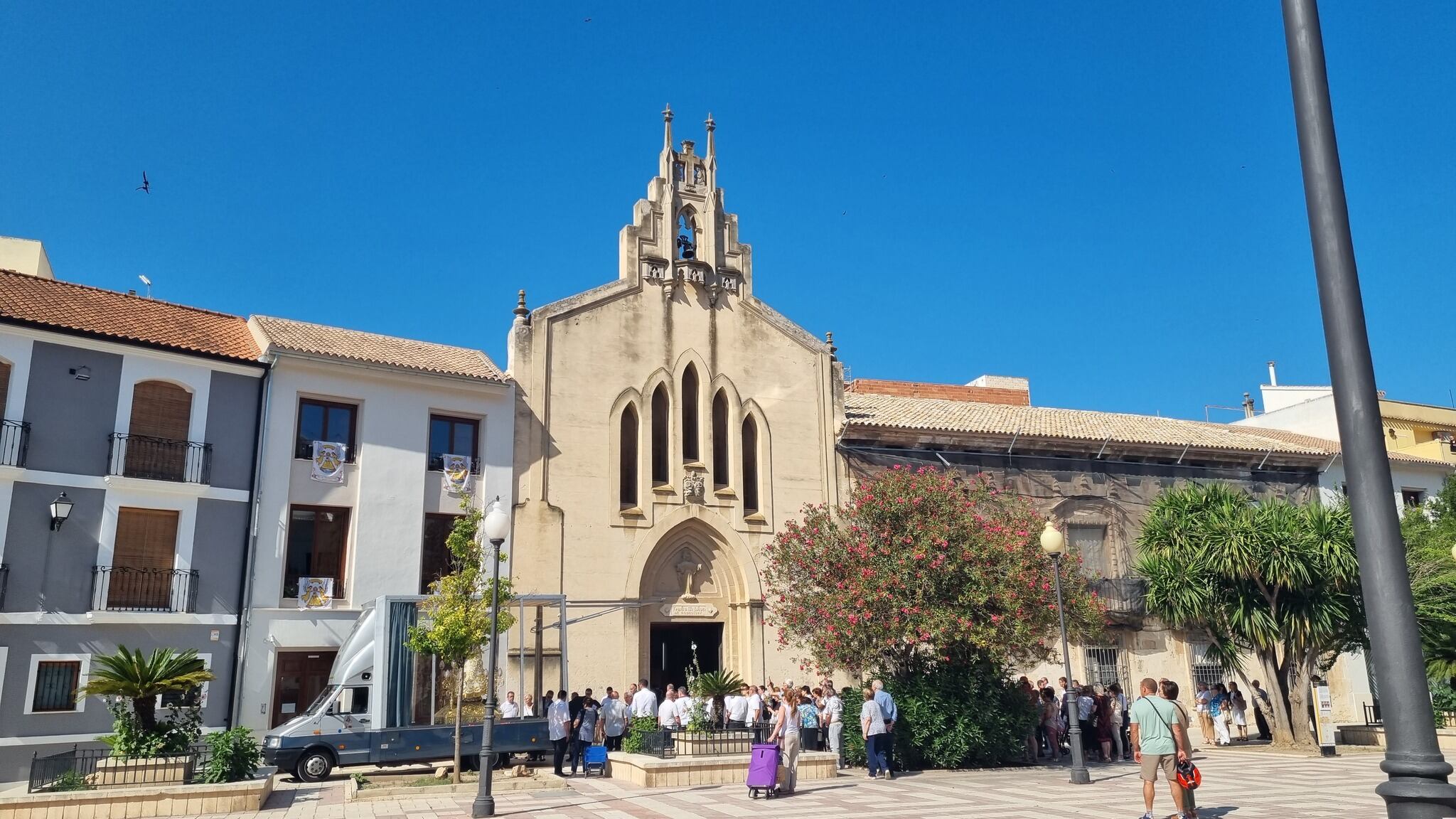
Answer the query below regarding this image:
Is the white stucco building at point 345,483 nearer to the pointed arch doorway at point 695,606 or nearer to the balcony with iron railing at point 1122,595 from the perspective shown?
the pointed arch doorway at point 695,606

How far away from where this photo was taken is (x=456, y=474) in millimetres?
24344

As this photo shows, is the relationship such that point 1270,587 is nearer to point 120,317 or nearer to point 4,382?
point 120,317

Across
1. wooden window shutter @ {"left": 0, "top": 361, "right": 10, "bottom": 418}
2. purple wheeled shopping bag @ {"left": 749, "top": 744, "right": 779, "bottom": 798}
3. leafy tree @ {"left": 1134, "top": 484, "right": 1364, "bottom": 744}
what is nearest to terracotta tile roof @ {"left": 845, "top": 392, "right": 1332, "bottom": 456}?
leafy tree @ {"left": 1134, "top": 484, "right": 1364, "bottom": 744}

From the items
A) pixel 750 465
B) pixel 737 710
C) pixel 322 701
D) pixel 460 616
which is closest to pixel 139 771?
pixel 322 701

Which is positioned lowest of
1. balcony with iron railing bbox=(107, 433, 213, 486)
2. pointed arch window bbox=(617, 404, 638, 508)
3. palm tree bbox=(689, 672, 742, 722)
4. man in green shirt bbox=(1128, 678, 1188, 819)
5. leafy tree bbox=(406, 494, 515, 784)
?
man in green shirt bbox=(1128, 678, 1188, 819)

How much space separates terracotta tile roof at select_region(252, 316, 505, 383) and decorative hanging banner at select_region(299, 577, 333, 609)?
16.0 ft

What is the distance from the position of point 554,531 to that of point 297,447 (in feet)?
19.8

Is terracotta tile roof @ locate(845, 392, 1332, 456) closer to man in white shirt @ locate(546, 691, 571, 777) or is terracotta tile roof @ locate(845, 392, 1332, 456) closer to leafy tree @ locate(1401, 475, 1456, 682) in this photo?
leafy tree @ locate(1401, 475, 1456, 682)

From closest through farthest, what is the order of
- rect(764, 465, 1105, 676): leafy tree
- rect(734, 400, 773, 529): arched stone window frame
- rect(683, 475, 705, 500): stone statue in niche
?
rect(764, 465, 1105, 676): leafy tree, rect(683, 475, 705, 500): stone statue in niche, rect(734, 400, 773, 529): arched stone window frame

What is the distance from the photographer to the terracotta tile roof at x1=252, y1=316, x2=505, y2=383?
2347 centimetres

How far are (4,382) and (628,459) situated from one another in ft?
43.6

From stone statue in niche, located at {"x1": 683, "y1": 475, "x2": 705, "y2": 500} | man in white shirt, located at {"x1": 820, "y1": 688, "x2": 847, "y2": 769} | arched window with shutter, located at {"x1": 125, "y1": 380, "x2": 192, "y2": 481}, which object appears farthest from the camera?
stone statue in niche, located at {"x1": 683, "y1": 475, "x2": 705, "y2": 500}

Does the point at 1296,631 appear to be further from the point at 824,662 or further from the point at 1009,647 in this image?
the point at 824,662

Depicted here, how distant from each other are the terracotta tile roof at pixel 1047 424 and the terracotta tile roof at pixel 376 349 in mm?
10248
